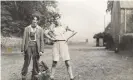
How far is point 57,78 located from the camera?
10445 millimetres

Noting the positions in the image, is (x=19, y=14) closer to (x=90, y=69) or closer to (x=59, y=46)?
(x=90, y=69)

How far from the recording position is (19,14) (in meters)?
40.6

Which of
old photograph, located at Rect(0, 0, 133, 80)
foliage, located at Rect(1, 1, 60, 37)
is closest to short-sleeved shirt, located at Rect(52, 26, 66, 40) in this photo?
old photograph, located at Rect(0, 0, 133, 80)

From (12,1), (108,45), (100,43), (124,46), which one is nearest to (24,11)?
(12,1)

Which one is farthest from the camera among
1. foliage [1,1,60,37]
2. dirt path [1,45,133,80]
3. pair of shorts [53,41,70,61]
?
foliage [1,1,60,37]

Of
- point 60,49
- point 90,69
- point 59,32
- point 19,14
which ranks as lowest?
point 90,69

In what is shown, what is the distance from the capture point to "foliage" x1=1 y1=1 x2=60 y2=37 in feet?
124

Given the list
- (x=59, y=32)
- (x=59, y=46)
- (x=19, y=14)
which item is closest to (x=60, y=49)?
(x=59, y=46)

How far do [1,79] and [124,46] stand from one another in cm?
1884

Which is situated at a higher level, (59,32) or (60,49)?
(59,32)

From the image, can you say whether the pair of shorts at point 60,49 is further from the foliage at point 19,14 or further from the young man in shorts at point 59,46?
the foliage at point 19,14

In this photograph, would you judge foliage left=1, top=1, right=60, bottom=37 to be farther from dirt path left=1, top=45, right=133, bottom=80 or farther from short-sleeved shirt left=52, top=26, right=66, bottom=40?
short-sleeved shirt left=52, top=26, right=66, bottom=40

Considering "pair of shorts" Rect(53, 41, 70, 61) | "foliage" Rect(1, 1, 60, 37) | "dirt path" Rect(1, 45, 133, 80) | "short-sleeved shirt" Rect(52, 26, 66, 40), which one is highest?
"foliage" Rect(1, 1, 60, 37)

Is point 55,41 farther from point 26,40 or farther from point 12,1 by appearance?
point 12,1
